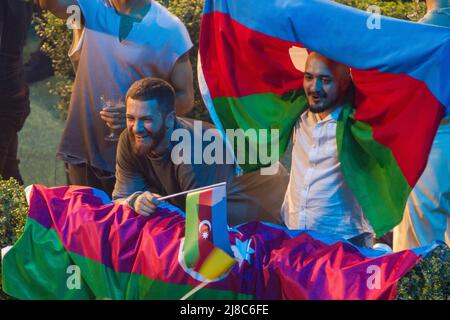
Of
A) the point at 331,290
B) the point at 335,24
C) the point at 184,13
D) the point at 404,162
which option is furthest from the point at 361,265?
the point at 184,13

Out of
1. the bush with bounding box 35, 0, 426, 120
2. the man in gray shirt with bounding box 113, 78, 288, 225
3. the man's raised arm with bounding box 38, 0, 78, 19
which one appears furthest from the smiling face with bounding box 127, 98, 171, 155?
the bush with bounding box 35, 0, 426, 120

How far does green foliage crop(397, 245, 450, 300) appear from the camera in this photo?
441 cm

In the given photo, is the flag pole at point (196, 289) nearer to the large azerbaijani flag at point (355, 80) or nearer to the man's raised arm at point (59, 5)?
the large azerbaijani flag at point (355, 80)

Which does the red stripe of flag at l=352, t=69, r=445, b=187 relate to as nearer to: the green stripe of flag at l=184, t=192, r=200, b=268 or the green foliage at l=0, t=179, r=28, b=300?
the green stripe of flag at l=184, t=192, r=200, b=268

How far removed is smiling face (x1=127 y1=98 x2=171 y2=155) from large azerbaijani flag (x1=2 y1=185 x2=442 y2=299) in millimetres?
297

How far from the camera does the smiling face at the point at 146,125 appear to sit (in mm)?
5141

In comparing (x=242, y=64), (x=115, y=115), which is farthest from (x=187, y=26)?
(x=242, y=64)

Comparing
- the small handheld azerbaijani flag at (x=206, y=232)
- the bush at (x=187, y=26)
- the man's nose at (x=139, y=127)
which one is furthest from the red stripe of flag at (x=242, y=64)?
the bush at (x=187, y=26)

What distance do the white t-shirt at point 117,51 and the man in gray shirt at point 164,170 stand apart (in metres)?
0.52

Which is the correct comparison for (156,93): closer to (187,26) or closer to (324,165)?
(324,165)

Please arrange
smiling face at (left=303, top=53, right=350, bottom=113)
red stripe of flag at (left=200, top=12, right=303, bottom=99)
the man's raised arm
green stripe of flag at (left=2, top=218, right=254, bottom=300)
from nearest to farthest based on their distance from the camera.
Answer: green stripe of flag at (left=2, top=218, right=254, bottom=300) → smiling face at (left=303, top=53, right=350, bottom=113) → red stripe of flag at (left=200, top=12, right=303, bottom=99) → the man's raised arm

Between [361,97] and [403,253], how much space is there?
0.73 metres

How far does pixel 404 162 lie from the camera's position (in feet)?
15.9
